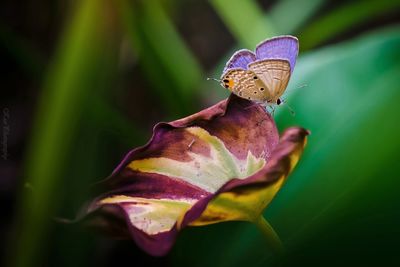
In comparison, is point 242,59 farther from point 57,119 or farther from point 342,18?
point 342,18

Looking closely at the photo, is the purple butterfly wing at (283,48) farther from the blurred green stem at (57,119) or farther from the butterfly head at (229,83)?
the blurred green stem at (57,119)

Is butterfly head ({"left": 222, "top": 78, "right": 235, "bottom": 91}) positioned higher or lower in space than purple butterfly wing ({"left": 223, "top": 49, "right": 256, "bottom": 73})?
lower

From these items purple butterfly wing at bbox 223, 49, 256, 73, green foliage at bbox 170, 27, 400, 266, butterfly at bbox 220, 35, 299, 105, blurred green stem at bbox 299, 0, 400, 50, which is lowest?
green foliage at bbox 170, 27, 400, 266

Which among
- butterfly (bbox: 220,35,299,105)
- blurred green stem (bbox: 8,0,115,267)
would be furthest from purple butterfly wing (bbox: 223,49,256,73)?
blurred green stem (bbox: 8,0,115,267)

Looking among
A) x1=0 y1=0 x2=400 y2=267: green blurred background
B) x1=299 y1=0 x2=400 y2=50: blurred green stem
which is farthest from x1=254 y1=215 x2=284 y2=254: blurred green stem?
x1=299 y1=0 x2=400 y2=50: blurred green stem

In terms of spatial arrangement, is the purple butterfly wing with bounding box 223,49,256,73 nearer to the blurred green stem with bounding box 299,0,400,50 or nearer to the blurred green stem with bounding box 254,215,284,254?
the blurred green stem with bounding box 254,215,284,254

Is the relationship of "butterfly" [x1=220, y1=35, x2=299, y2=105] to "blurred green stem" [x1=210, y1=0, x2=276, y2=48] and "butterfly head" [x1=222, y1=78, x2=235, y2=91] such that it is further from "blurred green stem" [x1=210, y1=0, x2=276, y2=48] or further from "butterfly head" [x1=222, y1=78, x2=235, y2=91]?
"blurred green stem" [x1=210, y1=0, x2=276, y2=48]

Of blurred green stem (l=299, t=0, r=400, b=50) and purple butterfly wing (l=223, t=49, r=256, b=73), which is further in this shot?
blurred green stem (l=299, t=0, r=400, b=50)

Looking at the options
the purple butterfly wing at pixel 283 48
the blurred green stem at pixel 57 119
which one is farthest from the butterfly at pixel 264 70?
the blurred green stem at pixel 57 119

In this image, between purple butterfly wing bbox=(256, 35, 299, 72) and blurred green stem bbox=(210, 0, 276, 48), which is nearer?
purple butterfly wing bbox=(256, 35, 299, 72)

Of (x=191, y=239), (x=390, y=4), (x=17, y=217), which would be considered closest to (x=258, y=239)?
(x=191, y=239)
